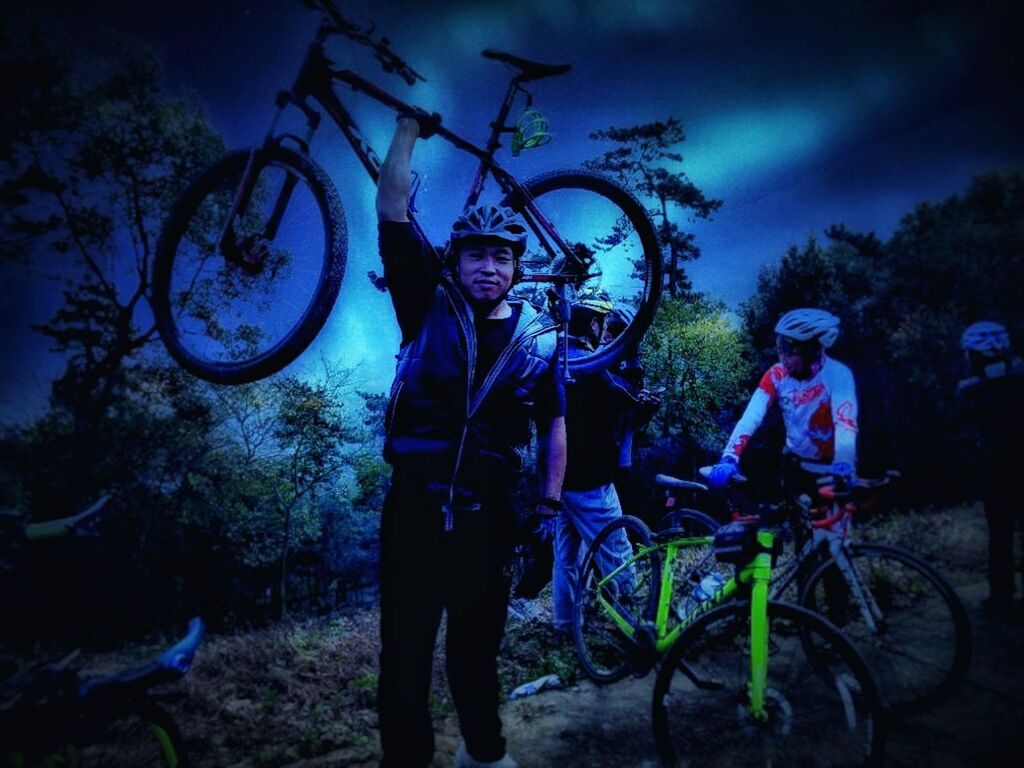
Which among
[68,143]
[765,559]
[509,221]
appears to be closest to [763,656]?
[765,559]

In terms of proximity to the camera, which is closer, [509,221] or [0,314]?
[509,221]

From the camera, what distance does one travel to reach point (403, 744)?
6.87ft

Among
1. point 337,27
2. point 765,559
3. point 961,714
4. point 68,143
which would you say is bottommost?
point 961,714

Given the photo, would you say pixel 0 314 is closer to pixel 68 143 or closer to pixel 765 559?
pixel 68 143

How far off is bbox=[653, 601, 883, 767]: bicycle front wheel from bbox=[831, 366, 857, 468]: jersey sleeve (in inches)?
48.3

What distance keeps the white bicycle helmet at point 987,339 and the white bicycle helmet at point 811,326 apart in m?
1.45

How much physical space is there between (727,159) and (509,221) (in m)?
3.45

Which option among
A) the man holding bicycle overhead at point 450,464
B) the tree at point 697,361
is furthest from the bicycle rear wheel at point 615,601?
the tree at point 697,361

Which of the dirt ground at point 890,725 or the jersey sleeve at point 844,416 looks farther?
the jersey sleeve at point 844,416

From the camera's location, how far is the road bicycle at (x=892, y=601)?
259cm

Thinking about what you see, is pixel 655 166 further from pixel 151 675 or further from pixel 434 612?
pixel 151 675

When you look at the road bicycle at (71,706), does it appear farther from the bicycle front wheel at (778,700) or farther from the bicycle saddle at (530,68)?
the bicycle saddle at (530,68)

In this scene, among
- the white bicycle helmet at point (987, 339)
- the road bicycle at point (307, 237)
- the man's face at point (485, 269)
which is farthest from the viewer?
the white bicycle helmet at point (987, 339)

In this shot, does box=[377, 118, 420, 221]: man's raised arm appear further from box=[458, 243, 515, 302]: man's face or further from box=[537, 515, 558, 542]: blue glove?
box=[537, 515, 558, 542]: blue glove
